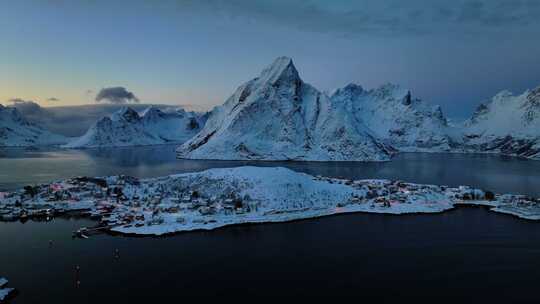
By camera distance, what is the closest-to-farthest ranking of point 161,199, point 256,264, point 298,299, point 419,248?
point 298,299
point 256,264
point 419,248
point 161,199

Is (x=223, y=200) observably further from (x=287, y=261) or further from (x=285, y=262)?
(x=285, y=262)

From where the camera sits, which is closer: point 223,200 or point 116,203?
point 116,203

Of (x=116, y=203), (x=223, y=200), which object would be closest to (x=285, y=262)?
(x=223, y=200)

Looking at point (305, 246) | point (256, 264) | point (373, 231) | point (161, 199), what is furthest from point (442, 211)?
point (161, 199)

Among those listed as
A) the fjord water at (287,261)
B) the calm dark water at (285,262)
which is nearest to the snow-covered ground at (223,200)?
the fjord water at (287,261)

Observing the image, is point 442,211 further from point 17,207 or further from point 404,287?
point 17,207

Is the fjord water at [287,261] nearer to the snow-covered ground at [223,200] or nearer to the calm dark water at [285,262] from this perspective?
the calm dark water at [285,262]

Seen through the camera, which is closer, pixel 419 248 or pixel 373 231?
pixel 419 248

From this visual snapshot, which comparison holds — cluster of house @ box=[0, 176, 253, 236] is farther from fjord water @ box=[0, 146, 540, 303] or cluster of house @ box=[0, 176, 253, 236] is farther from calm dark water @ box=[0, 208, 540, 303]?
calm dark water @ box=[0, 208, 540, 303]
